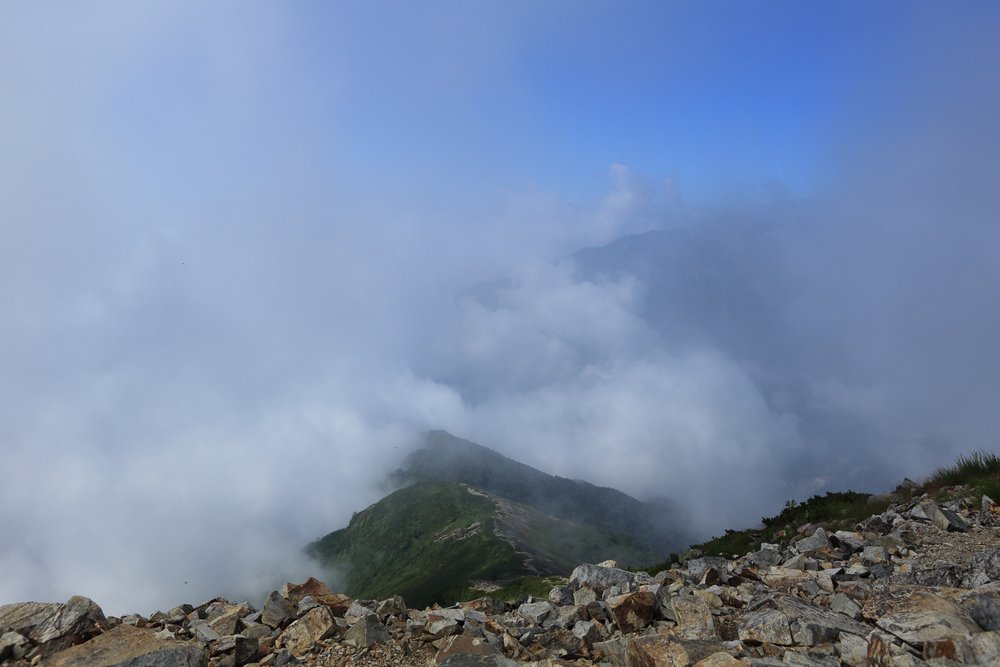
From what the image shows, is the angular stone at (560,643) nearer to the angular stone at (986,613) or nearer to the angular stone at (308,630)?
the angular stone at (308,630)

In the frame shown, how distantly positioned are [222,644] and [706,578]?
9.73 metres

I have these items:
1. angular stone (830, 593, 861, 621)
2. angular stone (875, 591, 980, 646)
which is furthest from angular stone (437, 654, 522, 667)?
angular stone (830, 593, 861, 621)

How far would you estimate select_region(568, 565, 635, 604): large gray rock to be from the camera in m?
13.2

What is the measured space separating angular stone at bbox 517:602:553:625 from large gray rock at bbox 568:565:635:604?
87.7 inches

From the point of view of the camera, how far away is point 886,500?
2655 cm

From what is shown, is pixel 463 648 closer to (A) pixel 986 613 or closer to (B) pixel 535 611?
(B) pixel 535 611

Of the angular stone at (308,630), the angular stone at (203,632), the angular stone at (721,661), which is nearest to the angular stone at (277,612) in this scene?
the angular stone at (308,630)

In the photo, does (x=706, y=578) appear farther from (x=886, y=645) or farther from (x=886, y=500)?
(x=886, y=500)

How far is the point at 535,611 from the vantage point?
11.0 m

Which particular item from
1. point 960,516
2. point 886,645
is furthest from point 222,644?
point 960,516

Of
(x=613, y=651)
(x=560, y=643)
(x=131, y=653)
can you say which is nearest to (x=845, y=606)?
(x=613, y=651)

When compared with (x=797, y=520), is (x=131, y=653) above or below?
below

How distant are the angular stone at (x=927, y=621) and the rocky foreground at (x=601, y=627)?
3cm

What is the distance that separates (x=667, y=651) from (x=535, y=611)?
3652 millimetres
